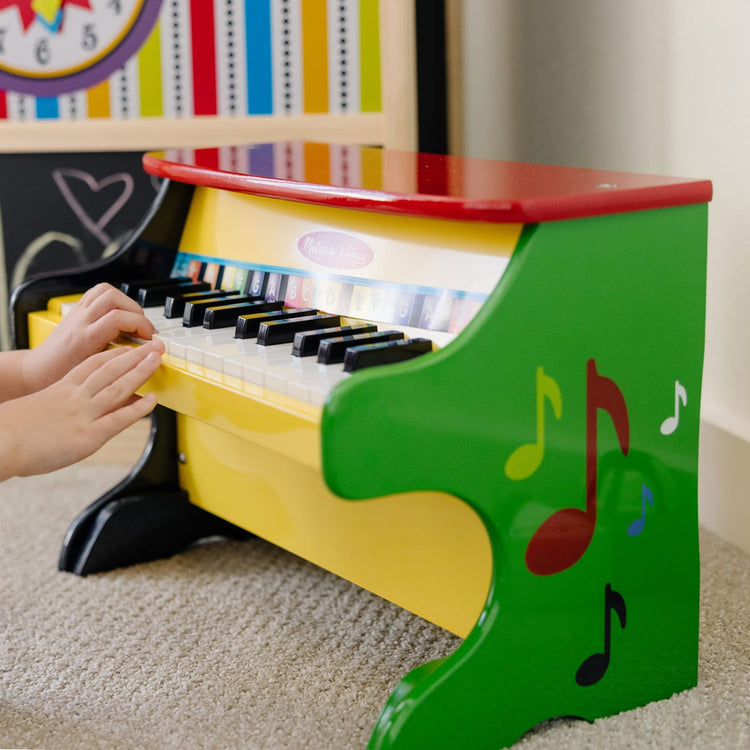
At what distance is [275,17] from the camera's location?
1951mm

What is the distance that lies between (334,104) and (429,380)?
1138mm

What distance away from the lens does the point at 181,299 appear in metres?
1.34

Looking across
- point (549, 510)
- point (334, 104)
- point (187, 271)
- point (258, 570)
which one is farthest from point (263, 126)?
point (549, 510)

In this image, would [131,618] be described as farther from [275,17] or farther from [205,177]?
[275,17]

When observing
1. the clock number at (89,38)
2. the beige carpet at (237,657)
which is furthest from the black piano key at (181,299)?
the clock number at (89,38)

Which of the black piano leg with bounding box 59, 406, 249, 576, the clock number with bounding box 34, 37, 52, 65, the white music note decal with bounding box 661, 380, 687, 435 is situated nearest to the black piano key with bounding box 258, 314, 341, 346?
the white music note decal with bounding box 661, 380, 687, 435

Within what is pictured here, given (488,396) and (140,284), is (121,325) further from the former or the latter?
(488,396)

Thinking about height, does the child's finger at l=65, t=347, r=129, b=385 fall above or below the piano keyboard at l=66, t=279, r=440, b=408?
below

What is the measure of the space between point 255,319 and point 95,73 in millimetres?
1028

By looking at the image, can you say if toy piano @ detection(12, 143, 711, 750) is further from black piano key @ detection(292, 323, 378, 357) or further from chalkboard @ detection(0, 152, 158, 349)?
chalkboard @ detection(0, 152, 158, 349)

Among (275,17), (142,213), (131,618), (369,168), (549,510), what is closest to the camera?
(549,510)

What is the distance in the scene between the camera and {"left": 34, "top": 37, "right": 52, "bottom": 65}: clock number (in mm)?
1997

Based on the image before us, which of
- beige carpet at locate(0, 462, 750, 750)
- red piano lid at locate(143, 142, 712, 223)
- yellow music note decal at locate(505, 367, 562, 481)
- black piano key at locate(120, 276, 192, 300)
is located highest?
red piano lid at locate(143, 142, 712, 223)

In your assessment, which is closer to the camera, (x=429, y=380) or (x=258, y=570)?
(x=429, y=380)
